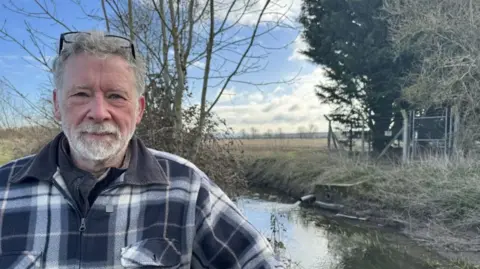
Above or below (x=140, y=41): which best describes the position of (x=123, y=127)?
below

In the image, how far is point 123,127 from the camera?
4.37ft

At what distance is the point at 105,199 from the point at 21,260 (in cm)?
30

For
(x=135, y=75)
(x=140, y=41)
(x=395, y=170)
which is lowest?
(x=395, y=170)

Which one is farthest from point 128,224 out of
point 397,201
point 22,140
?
point 397,201

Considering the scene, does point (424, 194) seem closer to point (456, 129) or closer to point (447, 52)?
point (456, 129)

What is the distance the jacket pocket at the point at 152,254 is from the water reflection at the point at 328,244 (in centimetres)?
372

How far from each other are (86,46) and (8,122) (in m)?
5.35

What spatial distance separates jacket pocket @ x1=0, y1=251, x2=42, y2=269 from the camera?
1173 mm

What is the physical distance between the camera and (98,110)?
128 cm

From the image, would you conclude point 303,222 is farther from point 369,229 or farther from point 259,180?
point 259,180

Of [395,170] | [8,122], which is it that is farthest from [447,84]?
[8,122]

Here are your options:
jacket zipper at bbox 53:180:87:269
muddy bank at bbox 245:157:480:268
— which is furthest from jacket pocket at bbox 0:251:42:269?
muddy bank at bbox 245:157:480:268

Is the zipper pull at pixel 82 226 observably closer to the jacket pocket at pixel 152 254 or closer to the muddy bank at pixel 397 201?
the jacket pocket at pixel 152 254

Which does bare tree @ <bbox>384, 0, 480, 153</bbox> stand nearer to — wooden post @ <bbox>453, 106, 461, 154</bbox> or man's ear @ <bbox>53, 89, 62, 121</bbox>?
wooden post @ <bbox>453, 106, 461, 154</bbox>
